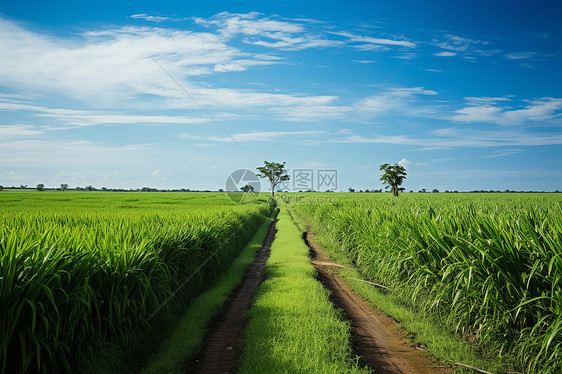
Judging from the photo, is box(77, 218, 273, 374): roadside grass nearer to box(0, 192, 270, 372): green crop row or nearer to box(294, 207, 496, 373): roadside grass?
box(0, 192, 270, 372): green crop row

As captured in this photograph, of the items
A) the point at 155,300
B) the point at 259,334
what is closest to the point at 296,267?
the point at 259,334

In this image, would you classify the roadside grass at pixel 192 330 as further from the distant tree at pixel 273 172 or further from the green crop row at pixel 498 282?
the distant tree at pixel 273 172

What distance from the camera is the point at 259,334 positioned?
5613 millimetres

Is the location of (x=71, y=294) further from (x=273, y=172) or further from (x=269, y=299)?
(x=273, y=172)

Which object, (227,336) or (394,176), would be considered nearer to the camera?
(227,336)

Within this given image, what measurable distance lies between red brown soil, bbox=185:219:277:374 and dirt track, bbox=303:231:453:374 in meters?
2.04

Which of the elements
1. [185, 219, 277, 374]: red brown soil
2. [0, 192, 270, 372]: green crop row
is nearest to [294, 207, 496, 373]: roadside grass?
[185, 219, 277, 374]: red brown soil

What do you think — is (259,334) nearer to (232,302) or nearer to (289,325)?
(289,325)

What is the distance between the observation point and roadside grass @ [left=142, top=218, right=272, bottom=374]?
4.88 m

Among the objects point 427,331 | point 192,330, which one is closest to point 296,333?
point 192,330

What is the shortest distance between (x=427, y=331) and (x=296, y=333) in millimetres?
2562

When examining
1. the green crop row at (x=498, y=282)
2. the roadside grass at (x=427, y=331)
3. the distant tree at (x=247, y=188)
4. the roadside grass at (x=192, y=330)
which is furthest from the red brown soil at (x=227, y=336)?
the distant tree at (x=247, y=188)

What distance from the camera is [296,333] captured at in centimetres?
552

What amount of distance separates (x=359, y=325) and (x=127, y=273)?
4.44 metres
